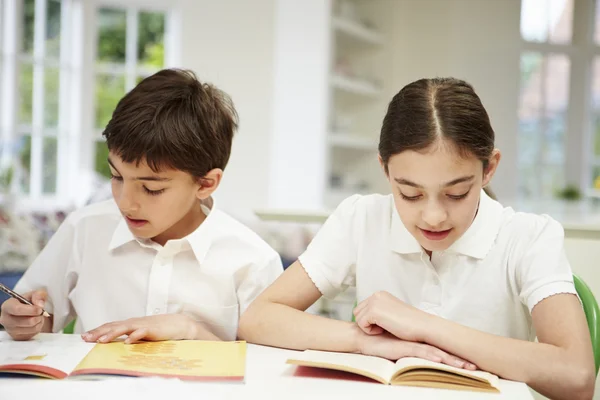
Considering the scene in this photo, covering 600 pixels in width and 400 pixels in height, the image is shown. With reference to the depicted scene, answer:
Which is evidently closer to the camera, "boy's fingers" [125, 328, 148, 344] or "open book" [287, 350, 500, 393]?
"open book" [287, 350, 500, 393]

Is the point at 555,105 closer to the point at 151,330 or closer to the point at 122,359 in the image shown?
the point at 151,330

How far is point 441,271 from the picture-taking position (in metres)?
1.42

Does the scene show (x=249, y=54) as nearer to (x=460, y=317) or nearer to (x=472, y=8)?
(x=472, y=8)

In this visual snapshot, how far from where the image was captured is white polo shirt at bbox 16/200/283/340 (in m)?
1.56

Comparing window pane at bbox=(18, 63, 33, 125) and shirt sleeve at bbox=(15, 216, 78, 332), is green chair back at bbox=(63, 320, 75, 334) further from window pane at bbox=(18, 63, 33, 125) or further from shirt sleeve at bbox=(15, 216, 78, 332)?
window pane at bbox=(18, 63, 33, 125)

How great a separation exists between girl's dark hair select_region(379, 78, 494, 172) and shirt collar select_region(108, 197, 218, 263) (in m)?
0.42

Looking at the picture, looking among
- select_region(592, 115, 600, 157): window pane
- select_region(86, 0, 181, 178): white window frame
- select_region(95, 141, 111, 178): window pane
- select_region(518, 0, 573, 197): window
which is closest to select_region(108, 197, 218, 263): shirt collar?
select_region(86, 0, 181, 178): white window frame

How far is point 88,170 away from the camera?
559cm

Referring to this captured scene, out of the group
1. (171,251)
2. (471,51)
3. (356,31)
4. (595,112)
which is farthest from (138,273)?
(595,112)

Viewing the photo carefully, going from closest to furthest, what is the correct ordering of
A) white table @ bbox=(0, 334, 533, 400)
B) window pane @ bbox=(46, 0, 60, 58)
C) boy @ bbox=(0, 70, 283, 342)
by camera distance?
white table @ bbox=(0, 334, 533, 400) → boy @ bbox=(0, 70, 283, 342) → window pane @ bbox=(46, 0, 60, 58)

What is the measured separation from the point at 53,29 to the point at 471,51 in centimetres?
367

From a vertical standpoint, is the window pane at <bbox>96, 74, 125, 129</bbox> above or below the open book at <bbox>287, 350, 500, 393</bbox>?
above

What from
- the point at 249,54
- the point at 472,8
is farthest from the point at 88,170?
the point at 472,8

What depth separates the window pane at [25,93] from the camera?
5.26 m
